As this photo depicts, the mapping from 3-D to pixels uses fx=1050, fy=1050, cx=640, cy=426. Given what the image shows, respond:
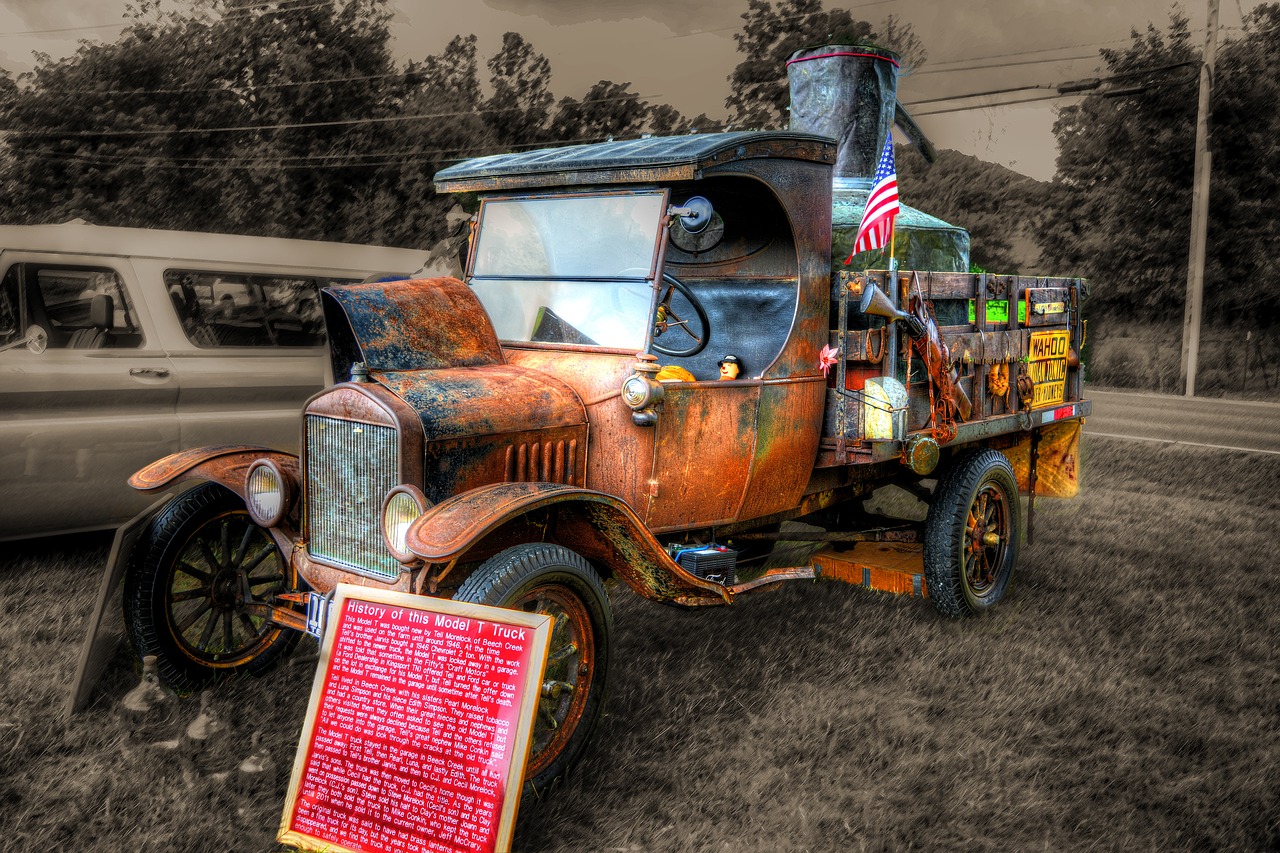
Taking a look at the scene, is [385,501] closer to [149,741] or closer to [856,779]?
[149,741]

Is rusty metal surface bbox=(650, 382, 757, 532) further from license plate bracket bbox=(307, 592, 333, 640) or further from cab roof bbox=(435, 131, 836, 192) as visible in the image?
license plate bracket bbox=(307, 592, 333, 640)

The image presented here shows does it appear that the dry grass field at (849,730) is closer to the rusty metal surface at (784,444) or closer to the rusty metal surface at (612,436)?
the rusty metal surface at (784,444)

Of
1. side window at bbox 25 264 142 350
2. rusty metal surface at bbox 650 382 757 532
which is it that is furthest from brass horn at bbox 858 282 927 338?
side window at bbox 25 264 142 350

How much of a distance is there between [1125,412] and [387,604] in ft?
42.4

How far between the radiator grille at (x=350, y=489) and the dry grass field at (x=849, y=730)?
0.78m

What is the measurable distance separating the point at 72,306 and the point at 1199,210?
1441cm

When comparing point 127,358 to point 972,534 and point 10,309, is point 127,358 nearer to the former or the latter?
point 10,309

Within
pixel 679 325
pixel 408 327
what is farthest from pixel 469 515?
pixel 679 325

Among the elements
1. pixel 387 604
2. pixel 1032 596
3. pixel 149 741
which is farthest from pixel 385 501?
pixel 1032 596

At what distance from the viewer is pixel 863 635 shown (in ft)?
16.9

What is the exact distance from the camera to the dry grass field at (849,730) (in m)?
3.34

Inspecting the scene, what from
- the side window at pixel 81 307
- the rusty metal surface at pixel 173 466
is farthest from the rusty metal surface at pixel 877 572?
the side window at pixel 81 307

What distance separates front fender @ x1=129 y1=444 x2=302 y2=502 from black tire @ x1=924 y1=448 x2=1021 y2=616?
312 centimetres

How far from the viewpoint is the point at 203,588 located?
420 centimetres
